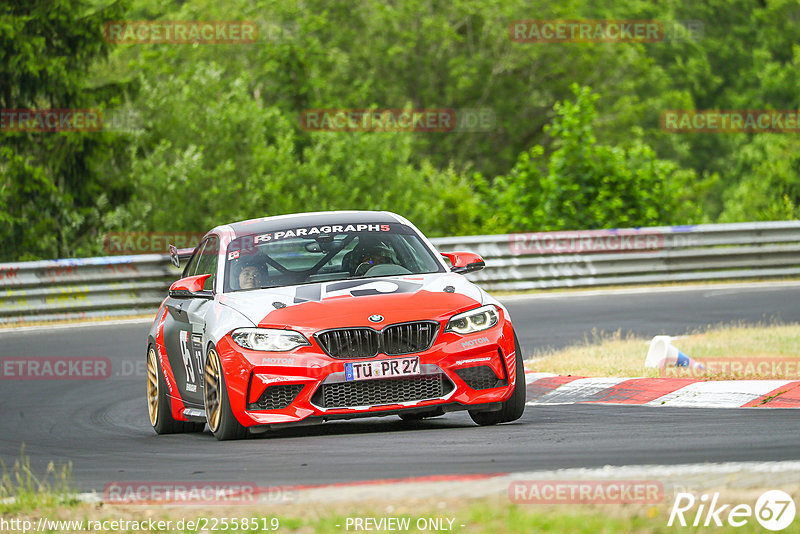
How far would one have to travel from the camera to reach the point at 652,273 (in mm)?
22078

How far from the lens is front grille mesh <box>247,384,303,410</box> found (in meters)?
7.99

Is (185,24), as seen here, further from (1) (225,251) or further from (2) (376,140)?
(1) (225,251)

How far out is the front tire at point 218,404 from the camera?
26.9 ft

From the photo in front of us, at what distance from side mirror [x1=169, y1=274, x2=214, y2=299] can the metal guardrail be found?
35.4 feet

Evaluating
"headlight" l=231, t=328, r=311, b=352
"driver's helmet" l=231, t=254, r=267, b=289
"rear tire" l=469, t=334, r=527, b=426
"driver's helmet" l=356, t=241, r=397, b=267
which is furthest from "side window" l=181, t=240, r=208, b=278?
"rear tire" l=469, t=334, r=527, b=426

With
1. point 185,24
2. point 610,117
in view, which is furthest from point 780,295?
point 610,117

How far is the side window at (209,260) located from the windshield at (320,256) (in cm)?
28

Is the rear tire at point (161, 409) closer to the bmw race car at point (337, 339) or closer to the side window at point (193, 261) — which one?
the bmw race car at point (337, 339)

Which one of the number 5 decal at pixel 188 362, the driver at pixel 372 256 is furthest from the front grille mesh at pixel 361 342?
the number 5 decal at pixel 188 362

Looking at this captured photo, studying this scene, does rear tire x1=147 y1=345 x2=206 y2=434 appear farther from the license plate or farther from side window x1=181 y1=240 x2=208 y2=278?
the license plate

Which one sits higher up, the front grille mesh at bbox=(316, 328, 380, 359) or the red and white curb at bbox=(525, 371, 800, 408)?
the front grille mesh at bbox=(316, 328, 380, 359)

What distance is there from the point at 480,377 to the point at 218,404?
1651mm

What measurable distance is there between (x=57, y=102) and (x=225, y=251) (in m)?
19.1

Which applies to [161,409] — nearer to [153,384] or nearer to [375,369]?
[153,384]
